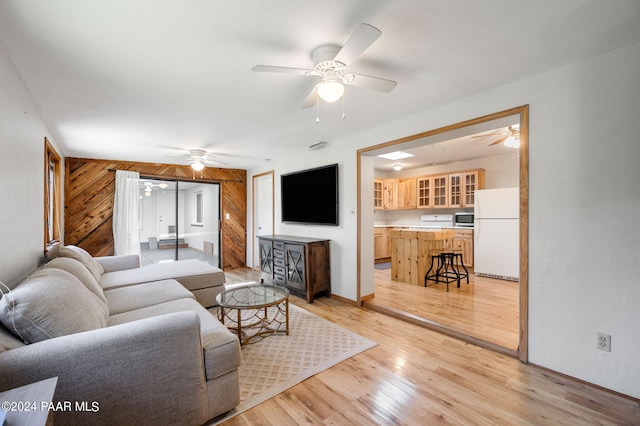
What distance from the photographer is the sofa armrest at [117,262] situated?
3691 millimetres

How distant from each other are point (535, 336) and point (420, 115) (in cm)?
232

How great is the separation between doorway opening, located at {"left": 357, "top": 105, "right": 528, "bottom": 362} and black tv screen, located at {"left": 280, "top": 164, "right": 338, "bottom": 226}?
0.53 meters

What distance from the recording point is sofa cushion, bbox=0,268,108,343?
1.29 meters

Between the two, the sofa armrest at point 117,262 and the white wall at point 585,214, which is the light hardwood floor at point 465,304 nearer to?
the white wall at point 585,214

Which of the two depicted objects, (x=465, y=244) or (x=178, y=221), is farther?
(x=178, y=221)

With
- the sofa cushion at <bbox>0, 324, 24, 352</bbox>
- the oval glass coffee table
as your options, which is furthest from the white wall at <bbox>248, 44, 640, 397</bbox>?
the sofa cushion at <bbox>0, 324, 24, 352</bbox>

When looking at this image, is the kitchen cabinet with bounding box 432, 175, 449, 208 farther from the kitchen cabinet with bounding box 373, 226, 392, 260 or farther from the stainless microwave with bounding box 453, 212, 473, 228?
the kitchen cabinet with bounding box 373, 226, 392, 260

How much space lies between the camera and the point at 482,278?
5008 mm

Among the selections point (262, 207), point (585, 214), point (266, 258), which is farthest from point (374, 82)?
point (262, 207)

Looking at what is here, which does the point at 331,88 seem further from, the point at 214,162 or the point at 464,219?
the point at 464,219

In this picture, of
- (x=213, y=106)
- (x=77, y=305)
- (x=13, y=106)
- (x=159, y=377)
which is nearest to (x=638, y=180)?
(x=159, y=377)

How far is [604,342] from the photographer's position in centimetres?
190

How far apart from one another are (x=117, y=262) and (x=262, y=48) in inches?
144

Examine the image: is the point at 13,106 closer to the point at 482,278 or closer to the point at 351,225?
the point at 351,225
